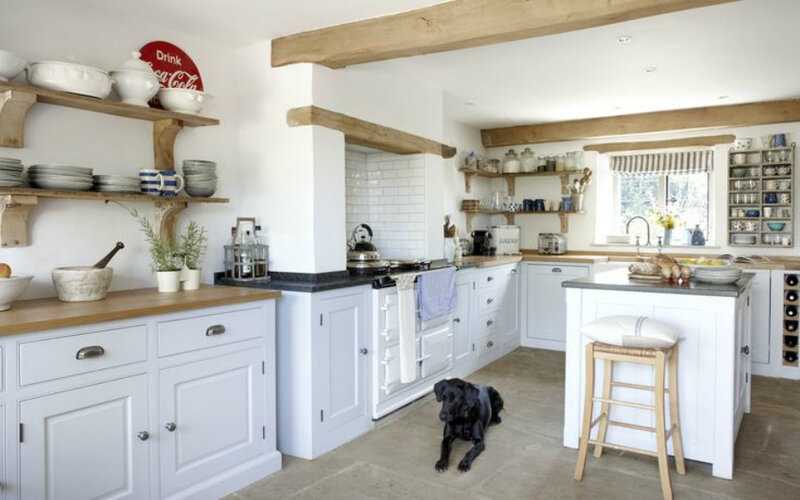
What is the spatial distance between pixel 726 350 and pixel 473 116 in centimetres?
355

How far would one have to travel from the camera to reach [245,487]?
2809 millimetres

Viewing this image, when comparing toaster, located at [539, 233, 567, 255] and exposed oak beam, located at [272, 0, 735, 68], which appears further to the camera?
toaster, located at [539, 233, 567, 255]

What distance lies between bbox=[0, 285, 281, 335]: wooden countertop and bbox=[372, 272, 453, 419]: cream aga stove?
81 centimetres

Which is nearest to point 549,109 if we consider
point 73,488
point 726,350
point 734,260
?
point 734,260

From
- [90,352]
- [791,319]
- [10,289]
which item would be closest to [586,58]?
[791,319]

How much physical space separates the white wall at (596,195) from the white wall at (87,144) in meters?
4.09

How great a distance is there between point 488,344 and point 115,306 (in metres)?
3.52

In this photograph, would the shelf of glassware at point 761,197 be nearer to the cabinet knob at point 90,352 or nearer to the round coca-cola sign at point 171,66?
the round coca-cola sign at point 171,66

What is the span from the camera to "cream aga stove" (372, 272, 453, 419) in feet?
11.8

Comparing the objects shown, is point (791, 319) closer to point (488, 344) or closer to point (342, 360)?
point (488, 344)

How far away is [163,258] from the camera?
2.93m

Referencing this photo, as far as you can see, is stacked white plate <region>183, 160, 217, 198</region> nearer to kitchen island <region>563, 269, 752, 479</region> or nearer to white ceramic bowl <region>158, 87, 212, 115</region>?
white ceramic bowl <region>158, 87, 212, 115</region>

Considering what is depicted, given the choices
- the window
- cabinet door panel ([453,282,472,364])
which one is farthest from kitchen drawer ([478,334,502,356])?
the window

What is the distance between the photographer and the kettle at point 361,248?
3.86 meters
